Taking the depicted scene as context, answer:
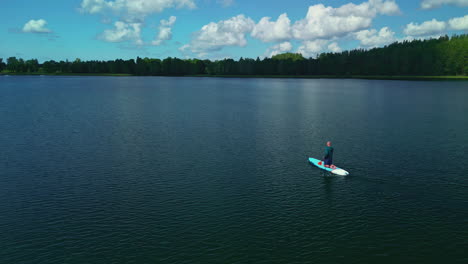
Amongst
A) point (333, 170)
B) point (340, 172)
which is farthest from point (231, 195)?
point (340, 172)

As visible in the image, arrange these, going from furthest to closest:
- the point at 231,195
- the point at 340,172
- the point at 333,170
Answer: the point at 333,170 → the point at 340,172 → the point at 231,195

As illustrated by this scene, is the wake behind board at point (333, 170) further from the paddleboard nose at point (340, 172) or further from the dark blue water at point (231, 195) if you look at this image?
the dark blue water at point (231, 195)

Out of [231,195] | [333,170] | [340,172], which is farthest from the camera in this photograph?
[333,170]

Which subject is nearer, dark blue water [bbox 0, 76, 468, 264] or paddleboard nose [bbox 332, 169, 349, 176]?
dark blue water [bbox 0, 76, 468, 264]

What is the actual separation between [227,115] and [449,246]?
7804cm

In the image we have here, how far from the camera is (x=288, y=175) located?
49156mm

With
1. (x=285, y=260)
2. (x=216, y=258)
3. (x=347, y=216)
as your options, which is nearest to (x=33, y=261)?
(x=216, y=258)

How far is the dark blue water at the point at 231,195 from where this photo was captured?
3038cm

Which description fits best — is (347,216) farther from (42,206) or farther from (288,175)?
(42,206)

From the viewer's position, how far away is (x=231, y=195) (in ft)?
138

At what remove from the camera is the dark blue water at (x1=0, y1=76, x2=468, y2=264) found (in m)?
30.4

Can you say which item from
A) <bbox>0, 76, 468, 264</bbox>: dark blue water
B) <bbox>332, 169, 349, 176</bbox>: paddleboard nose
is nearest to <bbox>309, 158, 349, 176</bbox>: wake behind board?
<bbox>332, 169, 349, 176</bbox>: paddleboard nose

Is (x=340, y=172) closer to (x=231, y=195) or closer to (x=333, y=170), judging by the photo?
(x=333, y=170)

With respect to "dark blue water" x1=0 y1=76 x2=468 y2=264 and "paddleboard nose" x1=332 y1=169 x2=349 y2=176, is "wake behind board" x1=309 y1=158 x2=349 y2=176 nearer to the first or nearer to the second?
"paddleboard nose" x1=332 y1=169 x2=349 y2=176
